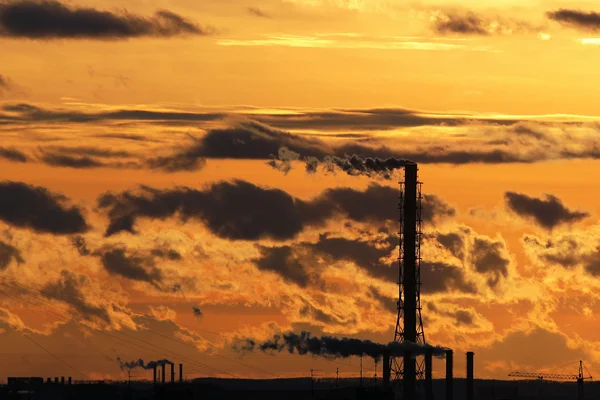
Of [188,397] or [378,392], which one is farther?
[188,397]

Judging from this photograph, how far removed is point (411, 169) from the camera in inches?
7643

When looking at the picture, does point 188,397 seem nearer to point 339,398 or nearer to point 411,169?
point 339,398

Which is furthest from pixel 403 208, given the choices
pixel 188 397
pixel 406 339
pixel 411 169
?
pixel 188 397

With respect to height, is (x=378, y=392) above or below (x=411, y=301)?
below

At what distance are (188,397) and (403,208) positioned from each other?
35610 mm

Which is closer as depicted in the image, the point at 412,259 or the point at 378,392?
the point at 378,392

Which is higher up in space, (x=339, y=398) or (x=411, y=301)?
(x=411, y=301)

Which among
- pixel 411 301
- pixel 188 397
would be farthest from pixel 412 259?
pixel 188 397

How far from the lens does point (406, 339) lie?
19988cm

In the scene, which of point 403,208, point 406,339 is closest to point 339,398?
point 406,339

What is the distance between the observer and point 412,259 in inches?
7746

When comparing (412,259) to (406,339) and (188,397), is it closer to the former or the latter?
(406,339)

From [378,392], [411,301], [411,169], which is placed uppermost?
[411,169]

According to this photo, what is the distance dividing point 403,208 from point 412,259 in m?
6.69
